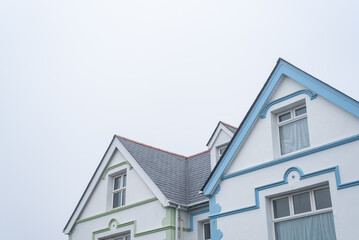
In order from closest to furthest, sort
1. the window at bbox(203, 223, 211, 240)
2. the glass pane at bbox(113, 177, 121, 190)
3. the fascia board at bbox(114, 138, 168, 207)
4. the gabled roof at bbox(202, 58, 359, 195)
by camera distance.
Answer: the gabled roof at bbox(202, 58, 359, 195) < the window at bbox(203, 223, 211, 240) < the fascia board at bbox(114, 138, 168, 207) < the glass pane at bbox(113, 177, 121, 190)

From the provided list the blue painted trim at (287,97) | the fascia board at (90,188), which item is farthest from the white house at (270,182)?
the fascia board at (90,188)

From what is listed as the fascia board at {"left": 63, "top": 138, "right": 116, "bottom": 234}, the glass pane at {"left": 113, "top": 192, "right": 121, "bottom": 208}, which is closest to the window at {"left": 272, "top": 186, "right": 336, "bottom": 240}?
the glass pane at {"left": 113, "top": 192, "right": 121, "bottom": 208}

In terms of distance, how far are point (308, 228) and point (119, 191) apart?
378 inches

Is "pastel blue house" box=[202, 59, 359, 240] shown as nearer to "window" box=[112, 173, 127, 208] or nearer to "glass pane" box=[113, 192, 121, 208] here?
"window" box=[112, 173, 127, 208]

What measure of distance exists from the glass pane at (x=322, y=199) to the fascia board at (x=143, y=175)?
6.11 metres

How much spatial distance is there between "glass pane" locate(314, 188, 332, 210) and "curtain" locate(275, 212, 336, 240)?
25 centimetres

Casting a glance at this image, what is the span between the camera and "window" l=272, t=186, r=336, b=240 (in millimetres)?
12898

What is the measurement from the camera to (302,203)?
13.7 m

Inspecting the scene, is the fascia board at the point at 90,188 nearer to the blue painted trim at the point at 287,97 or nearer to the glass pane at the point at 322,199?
the blue painted trim at the point at 287,97

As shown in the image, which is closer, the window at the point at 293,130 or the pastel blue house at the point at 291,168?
the pastel blue house at the point at 291,168

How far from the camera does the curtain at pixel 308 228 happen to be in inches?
503

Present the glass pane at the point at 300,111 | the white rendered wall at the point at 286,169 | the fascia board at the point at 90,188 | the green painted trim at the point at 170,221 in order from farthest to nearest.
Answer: the fascia board at the point at 90,188 < the green painted trim at the point at 170,221 < the glass pane at the point at 300,111 < the white rendered wall at the point at 286,169

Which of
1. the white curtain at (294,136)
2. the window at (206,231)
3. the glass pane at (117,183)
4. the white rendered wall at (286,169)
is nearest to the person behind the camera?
the white rendered wall at (286,169)

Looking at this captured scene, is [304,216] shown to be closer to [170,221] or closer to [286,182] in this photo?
[286,182]
